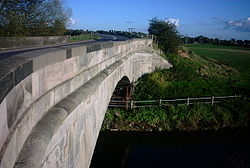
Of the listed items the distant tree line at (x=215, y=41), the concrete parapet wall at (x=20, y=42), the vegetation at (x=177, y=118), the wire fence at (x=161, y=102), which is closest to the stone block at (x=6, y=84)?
the concrete parapet wall at (x=20, y=42)

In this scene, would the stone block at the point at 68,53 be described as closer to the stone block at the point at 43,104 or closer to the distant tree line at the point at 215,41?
the stone block at the point at 43,104

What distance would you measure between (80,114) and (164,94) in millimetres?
18909

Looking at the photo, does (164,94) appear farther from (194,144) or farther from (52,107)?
Result: (52,107)

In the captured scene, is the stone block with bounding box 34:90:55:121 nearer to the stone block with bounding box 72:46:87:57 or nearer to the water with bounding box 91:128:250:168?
the stone block with bounding box 72:46:87:57

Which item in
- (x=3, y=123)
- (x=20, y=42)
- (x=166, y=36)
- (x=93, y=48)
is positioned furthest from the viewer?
(x=166, y=36)

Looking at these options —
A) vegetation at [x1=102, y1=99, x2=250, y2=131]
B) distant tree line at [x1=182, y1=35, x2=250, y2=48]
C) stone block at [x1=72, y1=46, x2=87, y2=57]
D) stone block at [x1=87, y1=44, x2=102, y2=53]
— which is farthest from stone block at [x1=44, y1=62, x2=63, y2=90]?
distant tree line at [x1=182, y1=35, x2=250, y2=48]

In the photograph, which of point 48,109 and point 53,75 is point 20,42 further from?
point 48,109

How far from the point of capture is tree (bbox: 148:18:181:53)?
3438 centimetres

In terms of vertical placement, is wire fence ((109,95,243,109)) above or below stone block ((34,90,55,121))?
below

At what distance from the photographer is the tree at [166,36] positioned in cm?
3438

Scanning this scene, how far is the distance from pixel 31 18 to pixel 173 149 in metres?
14.2

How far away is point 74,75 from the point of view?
5109mm

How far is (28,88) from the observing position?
3.08m

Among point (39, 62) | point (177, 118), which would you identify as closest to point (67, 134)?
point (39, 62)
